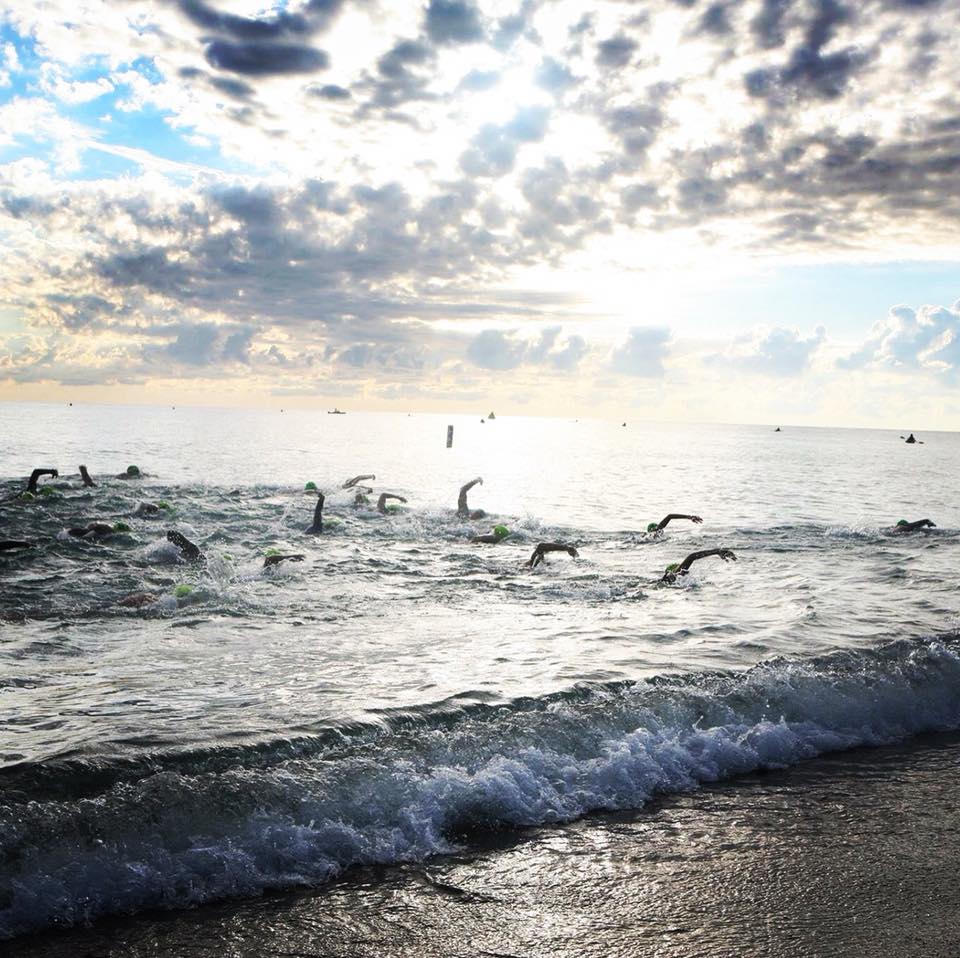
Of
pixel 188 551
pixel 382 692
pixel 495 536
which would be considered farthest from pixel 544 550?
pixel 382 692

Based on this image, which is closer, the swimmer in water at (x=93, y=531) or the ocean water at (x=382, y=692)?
the ocean water at (x=382, y=692)

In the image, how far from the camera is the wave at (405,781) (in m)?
6.02

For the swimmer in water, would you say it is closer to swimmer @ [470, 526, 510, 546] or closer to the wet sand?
swimmer @ [470, 526, 510, 546]

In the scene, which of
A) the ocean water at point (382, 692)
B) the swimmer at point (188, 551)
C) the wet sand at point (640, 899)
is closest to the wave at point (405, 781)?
the ocean water at point (382, 692)

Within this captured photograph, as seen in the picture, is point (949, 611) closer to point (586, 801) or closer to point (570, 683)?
point (570, 683)

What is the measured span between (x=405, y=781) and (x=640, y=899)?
244 cm

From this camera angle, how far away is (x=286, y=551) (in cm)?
2266

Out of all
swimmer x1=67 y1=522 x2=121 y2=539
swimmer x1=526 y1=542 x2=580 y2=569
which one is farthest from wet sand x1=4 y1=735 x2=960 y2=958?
swimmer x1=67 y1=522 x2=121 y2=539

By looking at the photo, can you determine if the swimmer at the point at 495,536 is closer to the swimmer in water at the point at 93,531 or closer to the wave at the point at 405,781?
the swimmer in water at the point at 93,531

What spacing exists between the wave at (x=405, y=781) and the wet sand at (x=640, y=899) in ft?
1.05

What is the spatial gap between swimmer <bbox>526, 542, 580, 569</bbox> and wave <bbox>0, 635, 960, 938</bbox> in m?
7.31

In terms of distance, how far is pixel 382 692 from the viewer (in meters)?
9.77

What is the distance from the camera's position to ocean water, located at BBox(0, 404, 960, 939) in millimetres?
6465

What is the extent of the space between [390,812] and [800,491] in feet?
178
